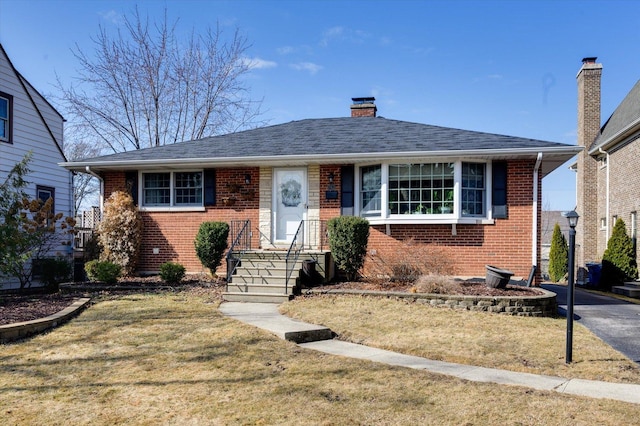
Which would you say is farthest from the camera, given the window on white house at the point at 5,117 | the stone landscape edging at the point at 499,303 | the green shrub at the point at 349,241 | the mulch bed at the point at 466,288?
the window on white house at the point at 5,117

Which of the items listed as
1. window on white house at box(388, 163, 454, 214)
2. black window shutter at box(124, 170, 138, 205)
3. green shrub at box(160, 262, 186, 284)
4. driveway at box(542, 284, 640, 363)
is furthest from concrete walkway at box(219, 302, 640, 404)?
black window shutter at box(124, 170, 138, 205)

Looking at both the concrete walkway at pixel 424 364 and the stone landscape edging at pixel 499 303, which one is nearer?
the concrete walkway at pixel 424 364

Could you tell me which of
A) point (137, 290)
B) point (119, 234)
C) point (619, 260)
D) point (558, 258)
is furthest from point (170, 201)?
point (558, 258)

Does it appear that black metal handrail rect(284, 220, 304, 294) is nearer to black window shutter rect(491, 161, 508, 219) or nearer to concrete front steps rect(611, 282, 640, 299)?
black window shutter rect(491, 161, 508, 219)

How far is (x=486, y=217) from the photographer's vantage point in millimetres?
11289

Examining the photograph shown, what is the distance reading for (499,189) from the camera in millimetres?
11188

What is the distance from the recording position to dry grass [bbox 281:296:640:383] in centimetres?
569

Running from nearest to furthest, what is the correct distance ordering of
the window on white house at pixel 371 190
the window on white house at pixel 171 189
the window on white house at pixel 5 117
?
the window on white house at pixel 371 190
the window on white house at pixel 171 189
the window on white house at pixel 5 117

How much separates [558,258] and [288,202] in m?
13.6

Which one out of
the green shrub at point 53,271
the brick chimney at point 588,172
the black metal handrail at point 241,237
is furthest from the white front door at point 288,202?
the brick chimney at point 588,172

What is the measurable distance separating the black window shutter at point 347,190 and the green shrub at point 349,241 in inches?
50.5

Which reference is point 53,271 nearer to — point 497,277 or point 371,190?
point 371,190

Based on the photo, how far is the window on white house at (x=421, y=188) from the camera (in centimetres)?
1121

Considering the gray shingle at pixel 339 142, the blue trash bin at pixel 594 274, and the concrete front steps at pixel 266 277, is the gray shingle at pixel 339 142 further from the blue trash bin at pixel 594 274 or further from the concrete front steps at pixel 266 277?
the blue trash bin at pixel 594 274
